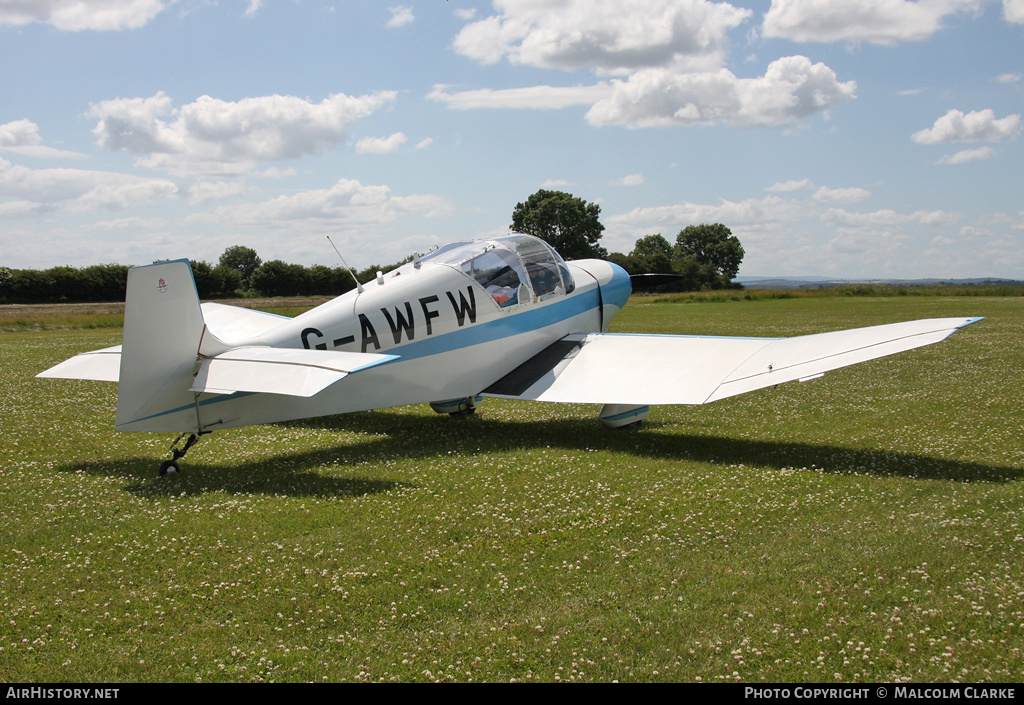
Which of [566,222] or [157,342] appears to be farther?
[566,222]

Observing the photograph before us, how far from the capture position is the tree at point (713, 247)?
96625 millimetres

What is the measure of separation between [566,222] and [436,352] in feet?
173

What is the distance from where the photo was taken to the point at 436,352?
861cm

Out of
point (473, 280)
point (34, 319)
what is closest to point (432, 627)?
point (473, 280)

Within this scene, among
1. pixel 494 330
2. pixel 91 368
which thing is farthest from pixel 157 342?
pixel 494 330

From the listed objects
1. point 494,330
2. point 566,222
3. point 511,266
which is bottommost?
point 494,330

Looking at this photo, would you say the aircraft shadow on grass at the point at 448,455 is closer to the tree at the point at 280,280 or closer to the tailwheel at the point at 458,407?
the tailwheel at the point at 458,407

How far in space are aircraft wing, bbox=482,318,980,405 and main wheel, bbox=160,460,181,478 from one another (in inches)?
144

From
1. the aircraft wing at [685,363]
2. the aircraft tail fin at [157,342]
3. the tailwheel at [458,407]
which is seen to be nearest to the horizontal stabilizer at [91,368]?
the aircraft tail fin at [157,342]

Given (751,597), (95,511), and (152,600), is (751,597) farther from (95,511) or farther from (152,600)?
(95,511)

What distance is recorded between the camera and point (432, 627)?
4.04 metres

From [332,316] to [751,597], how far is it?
17.4 ft

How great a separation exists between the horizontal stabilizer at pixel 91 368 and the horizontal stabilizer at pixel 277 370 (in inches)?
63.0

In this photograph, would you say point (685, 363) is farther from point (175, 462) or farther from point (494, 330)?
point (175, 462)
